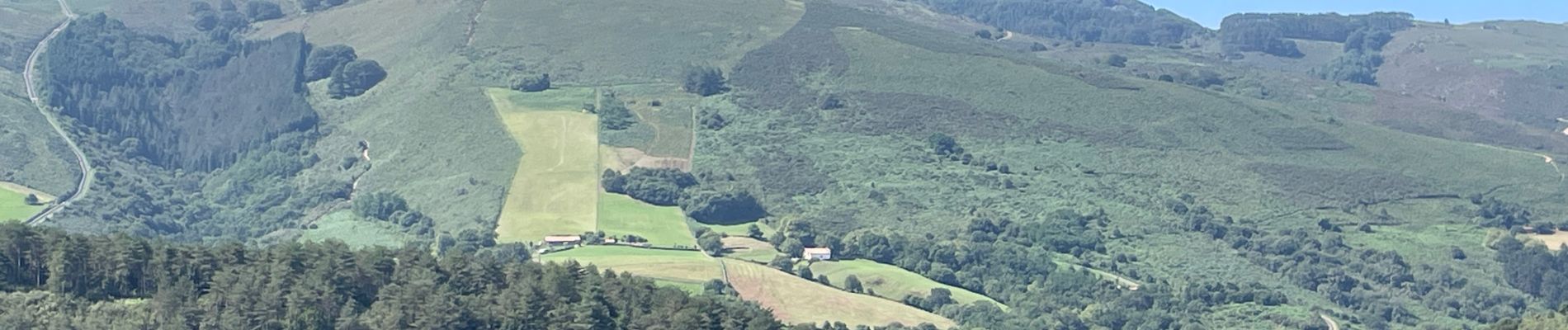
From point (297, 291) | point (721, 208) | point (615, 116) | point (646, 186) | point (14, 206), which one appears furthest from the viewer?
point (615, 116)

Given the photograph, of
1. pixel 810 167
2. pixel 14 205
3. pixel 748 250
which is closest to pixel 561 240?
pixel 748 250

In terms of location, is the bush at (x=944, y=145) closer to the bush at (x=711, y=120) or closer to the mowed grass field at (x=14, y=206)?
the bush at (x=711, y=120)

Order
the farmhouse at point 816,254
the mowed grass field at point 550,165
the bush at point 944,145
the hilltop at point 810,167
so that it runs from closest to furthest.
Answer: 1. the farmhouse at point 816,254
2. the hilltop at point 810,167
3. the mowed grass field at point 550,165
4. the bush at point 944,145

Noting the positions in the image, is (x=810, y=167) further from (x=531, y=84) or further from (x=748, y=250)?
(x=531, y=84)

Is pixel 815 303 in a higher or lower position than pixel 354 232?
higher

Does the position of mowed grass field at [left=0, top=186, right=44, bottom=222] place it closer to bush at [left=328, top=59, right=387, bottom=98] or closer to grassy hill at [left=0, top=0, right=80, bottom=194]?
grassy hill at [left=0, top=0, right=80, bottom=194]

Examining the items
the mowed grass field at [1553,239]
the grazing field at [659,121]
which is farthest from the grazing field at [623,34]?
the mowed grass field at [1553,239]

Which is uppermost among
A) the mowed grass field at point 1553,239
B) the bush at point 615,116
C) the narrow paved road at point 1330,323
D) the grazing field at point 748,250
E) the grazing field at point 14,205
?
the narrow paved road at point 1330,323

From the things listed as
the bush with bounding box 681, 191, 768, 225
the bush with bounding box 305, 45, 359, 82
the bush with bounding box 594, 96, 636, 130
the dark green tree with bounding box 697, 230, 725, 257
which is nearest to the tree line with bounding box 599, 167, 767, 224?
the bush with bounding box 681, 191, 768, 225
